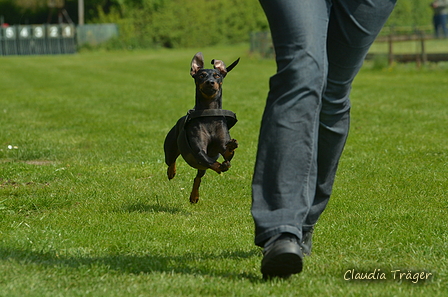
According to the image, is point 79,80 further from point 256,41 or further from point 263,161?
point 263,161

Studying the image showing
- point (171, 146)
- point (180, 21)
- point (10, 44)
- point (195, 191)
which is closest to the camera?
point (195, 191)

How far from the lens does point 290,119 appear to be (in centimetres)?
291

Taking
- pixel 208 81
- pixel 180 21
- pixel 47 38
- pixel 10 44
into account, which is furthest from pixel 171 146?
pixel 180 21

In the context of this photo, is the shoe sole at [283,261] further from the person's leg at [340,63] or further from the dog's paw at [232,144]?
the dog's paw at [232,144]

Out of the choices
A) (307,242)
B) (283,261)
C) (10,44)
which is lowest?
(10,44)

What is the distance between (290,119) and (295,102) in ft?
0.23

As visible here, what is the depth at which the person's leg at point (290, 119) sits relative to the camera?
288 centimetres

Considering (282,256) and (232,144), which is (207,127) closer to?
(232,144)

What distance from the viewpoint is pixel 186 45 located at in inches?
1928

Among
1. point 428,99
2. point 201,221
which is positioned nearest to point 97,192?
point 201,221

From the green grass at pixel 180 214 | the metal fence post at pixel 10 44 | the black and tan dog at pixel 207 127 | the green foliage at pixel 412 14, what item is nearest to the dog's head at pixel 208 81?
the black and tan dog at pixel 207 127

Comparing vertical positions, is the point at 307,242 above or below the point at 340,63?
below

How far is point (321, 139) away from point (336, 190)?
2.31 m

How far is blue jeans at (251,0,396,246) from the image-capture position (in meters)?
2.88
